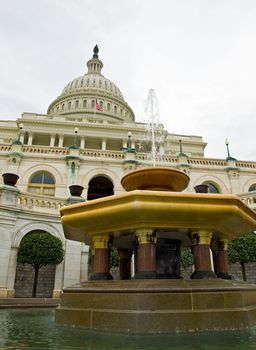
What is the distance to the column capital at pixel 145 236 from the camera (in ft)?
23.5

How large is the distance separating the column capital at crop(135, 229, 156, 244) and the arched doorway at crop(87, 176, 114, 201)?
78.3 feet

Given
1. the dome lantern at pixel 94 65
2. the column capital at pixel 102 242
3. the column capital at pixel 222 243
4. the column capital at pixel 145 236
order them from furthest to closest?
the dome lantern at pixel 94 65, the column capital at pixel 222 243, the column capital at pixel 102 242, the column capital at pixel 145 236

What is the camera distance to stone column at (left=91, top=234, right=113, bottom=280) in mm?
7824

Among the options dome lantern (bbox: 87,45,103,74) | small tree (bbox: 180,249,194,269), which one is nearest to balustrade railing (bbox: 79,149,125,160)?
small tree (bbox: 180,249,194,269)

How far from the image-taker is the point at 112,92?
81750 mm

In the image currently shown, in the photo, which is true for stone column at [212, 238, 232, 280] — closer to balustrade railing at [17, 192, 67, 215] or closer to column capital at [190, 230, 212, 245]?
column capital at [190, 230, 212, 245]

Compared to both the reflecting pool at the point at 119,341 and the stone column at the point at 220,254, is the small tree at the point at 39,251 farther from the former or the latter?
the reflecting pool at the point at 119,341

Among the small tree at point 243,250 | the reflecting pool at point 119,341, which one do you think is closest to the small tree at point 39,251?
the small tree at point 243,250

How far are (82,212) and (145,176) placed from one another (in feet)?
6.94

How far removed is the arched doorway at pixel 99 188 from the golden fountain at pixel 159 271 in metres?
22.7

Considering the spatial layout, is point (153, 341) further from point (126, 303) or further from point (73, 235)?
point (73, 235)

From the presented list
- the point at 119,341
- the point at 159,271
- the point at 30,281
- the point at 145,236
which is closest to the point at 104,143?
the point at 30,281

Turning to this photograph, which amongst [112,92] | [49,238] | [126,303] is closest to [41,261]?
[49,238]

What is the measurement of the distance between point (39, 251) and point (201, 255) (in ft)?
37.3
